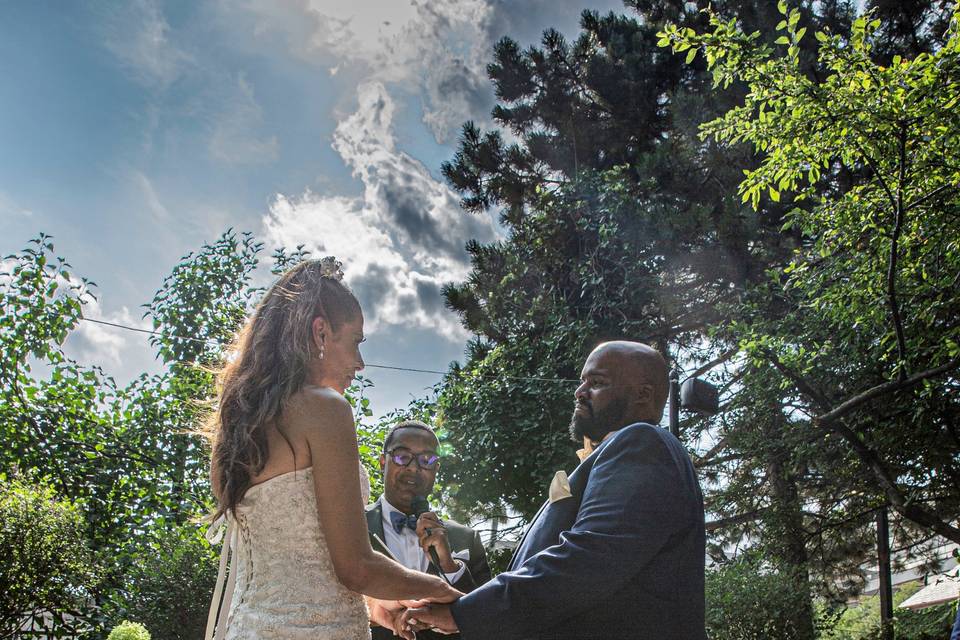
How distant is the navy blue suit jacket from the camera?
6.84ft

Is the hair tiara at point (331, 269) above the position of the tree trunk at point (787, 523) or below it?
below

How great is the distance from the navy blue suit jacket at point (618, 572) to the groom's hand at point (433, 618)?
4 cm

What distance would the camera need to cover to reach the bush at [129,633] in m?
6.35

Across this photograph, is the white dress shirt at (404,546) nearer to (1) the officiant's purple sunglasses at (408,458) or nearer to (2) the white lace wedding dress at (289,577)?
(1) the officiant's purple sunglasses at (408,458)

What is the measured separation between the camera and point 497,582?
7.20 feet

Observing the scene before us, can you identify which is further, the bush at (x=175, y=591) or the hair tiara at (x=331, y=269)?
the bush at (x=175, y=591)

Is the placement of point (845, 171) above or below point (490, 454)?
above

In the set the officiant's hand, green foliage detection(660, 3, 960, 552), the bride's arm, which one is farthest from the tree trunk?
the bride's arm

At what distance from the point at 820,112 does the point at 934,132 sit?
3.56ft

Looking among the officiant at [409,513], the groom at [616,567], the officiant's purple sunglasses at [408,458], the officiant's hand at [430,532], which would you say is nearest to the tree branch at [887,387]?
the officiant at [409,513]

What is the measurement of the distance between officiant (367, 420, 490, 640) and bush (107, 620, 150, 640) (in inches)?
134

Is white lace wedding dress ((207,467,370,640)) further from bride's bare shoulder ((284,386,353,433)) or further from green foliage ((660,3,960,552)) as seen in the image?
green foliage ((660,3,960,552))

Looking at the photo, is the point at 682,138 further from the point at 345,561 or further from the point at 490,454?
the point at 345,561

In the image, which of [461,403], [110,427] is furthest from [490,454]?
[110,427]
